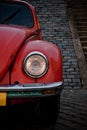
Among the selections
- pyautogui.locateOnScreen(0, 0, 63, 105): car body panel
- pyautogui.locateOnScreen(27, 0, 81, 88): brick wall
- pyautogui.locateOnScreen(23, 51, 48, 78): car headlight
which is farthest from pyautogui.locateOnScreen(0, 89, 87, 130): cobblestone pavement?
pyautogui.locateOnScreen(27, 0, 81, 88): brick wall

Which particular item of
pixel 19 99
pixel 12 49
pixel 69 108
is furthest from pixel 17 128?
pixel 69 108

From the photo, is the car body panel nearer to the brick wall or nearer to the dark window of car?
the dark window of car

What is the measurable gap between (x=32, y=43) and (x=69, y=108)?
161cm

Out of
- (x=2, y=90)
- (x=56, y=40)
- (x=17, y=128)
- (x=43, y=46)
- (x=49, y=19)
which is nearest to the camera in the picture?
(x=2, y=90)

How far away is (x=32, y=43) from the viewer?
3.89 meters

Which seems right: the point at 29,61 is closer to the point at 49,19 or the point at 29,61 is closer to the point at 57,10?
the point at 49,19

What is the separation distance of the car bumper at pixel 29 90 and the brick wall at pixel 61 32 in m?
4.04

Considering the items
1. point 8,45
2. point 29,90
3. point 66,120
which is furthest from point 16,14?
point 29,90

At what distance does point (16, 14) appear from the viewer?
16.7 ft

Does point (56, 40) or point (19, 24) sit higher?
point (56, 40)

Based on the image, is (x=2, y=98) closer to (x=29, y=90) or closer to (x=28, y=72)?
(x=29, y=90)

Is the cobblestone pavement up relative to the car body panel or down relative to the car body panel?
down

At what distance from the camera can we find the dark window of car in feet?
16.1

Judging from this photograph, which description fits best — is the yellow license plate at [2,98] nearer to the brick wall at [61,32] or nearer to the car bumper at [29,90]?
the car bumper at [29,90]
